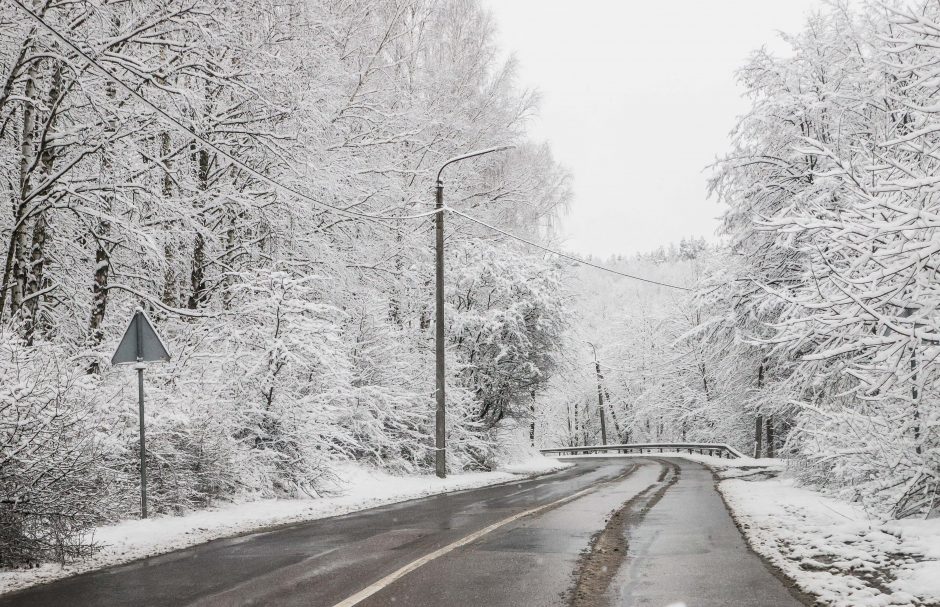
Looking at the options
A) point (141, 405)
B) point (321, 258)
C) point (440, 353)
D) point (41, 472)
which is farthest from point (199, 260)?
point (41, 472)

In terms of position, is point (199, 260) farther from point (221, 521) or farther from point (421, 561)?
point (421, 561)

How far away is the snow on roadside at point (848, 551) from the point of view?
551 cm

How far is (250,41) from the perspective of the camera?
43.7 feet

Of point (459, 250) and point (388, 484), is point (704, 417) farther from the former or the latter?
point (388, 484)

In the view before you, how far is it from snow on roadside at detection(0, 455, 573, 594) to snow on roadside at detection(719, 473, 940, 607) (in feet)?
20.8

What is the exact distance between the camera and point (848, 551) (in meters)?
7.02

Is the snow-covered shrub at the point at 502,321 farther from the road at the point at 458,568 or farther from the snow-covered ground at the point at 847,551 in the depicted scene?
the road at the point at 458,568

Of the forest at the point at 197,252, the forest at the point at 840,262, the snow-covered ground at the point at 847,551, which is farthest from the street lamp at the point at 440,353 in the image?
the snow-covered ground at the point at 847,551

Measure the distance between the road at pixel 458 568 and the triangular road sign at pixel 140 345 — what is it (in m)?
2.64

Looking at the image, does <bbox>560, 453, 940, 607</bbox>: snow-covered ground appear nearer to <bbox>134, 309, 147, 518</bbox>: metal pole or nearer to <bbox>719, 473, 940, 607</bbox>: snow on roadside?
<bbox>719, 473, 940, 607</bbox>: snow on roadside

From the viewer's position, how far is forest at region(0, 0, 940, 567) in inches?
296

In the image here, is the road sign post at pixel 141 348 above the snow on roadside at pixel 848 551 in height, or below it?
above

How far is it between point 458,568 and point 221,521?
471cm

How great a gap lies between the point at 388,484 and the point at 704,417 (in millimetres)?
41126
